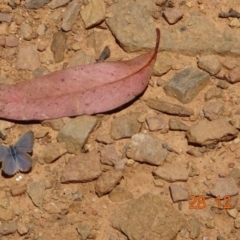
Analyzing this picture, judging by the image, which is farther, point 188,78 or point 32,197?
point 188,78

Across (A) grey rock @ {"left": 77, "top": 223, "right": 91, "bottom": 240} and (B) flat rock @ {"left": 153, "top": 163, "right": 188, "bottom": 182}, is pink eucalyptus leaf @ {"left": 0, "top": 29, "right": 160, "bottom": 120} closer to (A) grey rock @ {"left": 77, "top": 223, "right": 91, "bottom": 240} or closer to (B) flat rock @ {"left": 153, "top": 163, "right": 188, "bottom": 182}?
(B) flat rock @ {"left": 153, "top": 163, "right": 188, "bottom": 182}

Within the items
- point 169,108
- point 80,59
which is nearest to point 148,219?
point 169,108

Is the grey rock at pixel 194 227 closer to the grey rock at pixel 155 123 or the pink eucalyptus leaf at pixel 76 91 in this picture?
the grey rock at pixel 155 123

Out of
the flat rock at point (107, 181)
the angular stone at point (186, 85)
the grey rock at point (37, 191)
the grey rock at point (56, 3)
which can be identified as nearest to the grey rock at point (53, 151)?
the grey rock at point (37, 191)

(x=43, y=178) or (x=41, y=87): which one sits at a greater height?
(x=41, y=87)

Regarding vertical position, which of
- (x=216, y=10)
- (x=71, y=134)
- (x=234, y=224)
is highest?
(x=216, y=10)

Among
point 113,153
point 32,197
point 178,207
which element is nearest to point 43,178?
point 32,197

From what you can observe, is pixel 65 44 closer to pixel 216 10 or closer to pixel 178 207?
pixel 216 10
